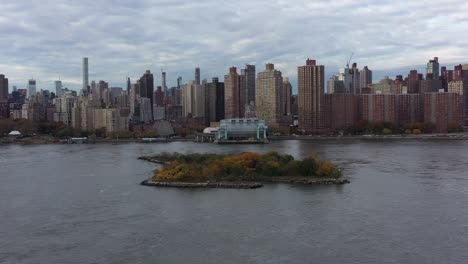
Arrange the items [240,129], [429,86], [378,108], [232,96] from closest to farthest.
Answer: [240,129]
[378,108]
[232,96]
[429,86]

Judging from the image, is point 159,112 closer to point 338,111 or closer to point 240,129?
point 338,111

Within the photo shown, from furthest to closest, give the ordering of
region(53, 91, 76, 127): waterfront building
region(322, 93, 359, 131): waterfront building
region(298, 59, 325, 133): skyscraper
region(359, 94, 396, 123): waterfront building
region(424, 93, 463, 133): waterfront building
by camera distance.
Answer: region(53, 91, 76, 127): waterfront building < region(359, 94, 396, 123): waterfront building < region(424, 93, 463, 133): waterfront building < region(322, 93, 359, 131): waterfront building < region(298, 59, 325, 133): skyscraper

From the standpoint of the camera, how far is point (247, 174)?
1070 centimetres

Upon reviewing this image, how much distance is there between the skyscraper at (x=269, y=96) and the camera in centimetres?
3738

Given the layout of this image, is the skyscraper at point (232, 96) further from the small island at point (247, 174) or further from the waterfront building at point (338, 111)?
the small island at point (247, 174)

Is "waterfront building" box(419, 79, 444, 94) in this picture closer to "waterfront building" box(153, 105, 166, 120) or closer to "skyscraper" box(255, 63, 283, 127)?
"skyscraper" box(255, 63, 283, 127)

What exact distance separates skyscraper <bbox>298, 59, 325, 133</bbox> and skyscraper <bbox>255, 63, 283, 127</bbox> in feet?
9.62

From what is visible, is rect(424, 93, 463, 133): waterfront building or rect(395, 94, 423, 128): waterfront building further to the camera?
rect(395, 94, 423, 128): waterfront building

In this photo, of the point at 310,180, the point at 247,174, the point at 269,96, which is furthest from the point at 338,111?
the point at 310,180

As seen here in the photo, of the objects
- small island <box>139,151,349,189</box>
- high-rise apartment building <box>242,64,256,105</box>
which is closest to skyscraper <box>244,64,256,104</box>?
high-rise apartment building <box>242,64,256,105</box>

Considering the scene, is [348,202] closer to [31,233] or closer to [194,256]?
[194,256]

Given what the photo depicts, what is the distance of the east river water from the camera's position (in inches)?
222

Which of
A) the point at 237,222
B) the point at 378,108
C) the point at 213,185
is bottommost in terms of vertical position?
the point at 237,222

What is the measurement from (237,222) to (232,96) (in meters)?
33.5
